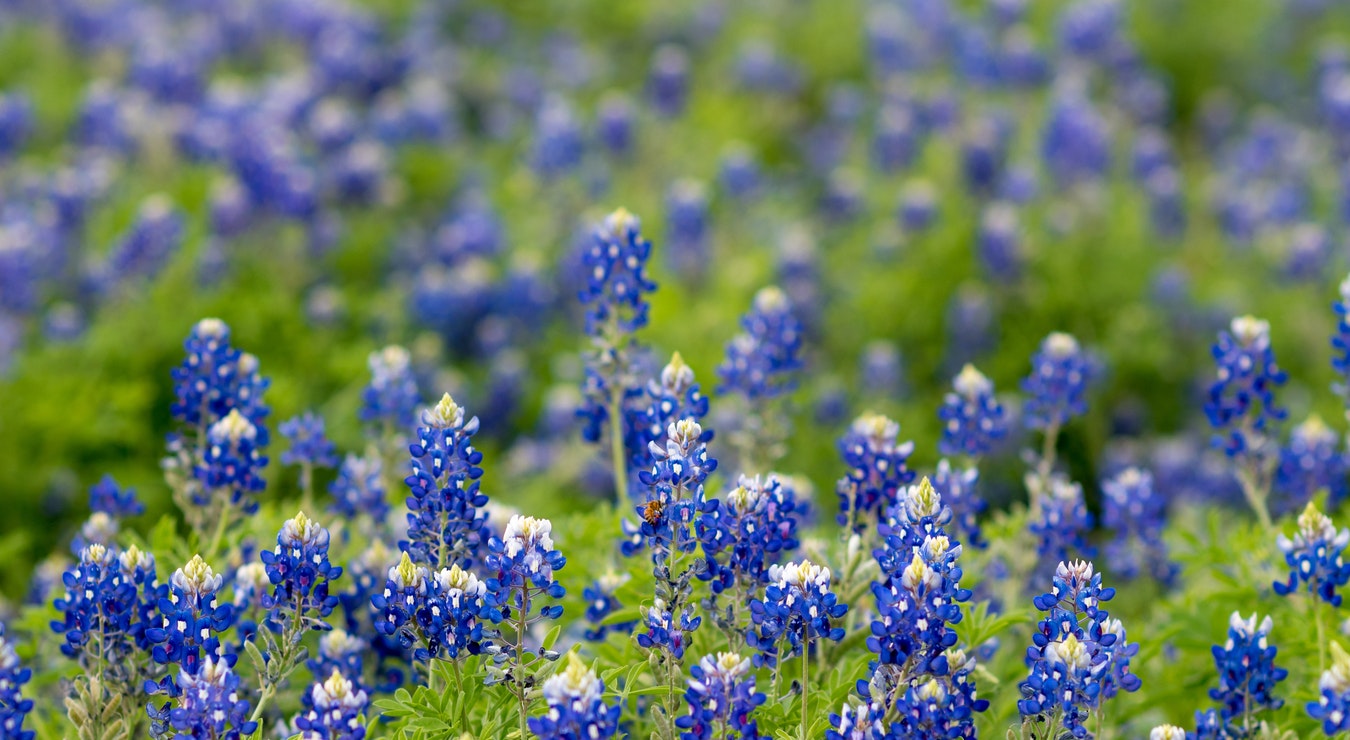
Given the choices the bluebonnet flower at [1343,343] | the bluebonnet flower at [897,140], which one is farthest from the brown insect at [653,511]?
the bluebonnet flower at [897,140]

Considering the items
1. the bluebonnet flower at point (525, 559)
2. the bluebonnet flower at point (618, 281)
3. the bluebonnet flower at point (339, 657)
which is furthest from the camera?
the bluebonnet flower at point (618, 281)

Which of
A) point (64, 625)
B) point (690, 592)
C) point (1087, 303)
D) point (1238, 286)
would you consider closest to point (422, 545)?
point (690, 592)

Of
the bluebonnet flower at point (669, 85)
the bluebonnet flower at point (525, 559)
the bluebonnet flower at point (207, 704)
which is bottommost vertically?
the bluebonnet flower at point (207, 704)

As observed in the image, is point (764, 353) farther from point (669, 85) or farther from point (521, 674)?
point (669, 85)

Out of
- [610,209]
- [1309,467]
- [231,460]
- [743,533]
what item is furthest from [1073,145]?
[231,460]

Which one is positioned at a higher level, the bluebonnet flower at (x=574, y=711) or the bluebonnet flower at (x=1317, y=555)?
the bluebonnet flower at (x=1317, y=555)

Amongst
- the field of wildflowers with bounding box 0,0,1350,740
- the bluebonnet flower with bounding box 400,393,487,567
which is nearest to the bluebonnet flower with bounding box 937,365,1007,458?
the field of wildflowers with bounding box 0,0,1350,740

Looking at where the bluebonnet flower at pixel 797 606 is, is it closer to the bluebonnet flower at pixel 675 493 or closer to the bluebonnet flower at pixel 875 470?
the bluebonnet flower at pixel 675 493

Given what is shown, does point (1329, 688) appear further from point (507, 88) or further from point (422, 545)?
point (507, 88)
